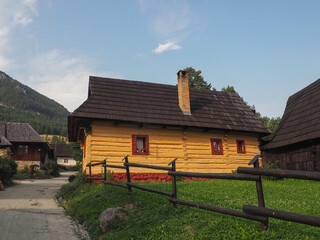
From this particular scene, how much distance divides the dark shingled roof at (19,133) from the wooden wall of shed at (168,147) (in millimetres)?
23893

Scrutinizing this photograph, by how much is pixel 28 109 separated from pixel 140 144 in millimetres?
150396

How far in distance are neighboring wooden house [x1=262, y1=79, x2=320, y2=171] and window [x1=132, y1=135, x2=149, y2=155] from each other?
8360mm

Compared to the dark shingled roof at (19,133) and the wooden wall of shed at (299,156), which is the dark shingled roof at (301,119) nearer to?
the wooden wall of shed at (299,156)

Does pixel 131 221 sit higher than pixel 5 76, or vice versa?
pixel 5 76

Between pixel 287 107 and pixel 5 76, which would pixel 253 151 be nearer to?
pixel 287 107

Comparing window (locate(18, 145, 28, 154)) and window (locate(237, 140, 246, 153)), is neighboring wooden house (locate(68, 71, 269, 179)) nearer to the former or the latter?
window (locate(237, 140, 246, 153))

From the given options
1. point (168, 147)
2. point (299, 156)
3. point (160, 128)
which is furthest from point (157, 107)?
point (299, 156)

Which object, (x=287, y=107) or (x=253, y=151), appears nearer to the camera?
(x=253, y=151)

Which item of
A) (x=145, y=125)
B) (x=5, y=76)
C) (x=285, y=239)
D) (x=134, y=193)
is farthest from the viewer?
(x=5, y=76)

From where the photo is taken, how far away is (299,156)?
52.8 feet

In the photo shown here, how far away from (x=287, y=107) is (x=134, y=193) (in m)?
17.4

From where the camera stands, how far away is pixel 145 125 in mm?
14570

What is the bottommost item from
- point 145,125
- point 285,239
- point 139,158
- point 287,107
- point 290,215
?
point 285,239

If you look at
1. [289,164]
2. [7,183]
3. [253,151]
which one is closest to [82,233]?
[253,151]
